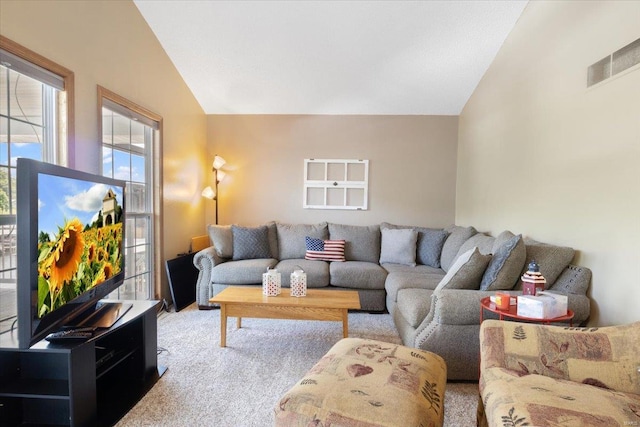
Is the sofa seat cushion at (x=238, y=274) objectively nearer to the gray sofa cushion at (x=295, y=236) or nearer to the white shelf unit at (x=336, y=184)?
the gray sofa cushion at (x=295, y=236)

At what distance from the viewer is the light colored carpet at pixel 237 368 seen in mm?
1641

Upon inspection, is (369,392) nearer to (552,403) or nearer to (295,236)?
(552,403)

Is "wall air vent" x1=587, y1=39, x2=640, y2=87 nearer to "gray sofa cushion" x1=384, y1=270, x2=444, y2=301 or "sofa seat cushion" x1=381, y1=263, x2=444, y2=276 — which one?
"gray sofa cushion" x1=384, y1=270, x2=444, y2=301

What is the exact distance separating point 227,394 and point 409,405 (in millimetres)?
1195

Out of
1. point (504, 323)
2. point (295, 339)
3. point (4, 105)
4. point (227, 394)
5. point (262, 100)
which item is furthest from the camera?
point (262, 100)

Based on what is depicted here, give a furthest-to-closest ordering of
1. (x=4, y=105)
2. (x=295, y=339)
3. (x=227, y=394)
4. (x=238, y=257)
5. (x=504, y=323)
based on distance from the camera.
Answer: (x=238, y=257) < (x=295, y=339) < (x=227, y=394) < (x=4, y=105) < (x=504, y=323)

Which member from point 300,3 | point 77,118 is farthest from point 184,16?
point 77,118

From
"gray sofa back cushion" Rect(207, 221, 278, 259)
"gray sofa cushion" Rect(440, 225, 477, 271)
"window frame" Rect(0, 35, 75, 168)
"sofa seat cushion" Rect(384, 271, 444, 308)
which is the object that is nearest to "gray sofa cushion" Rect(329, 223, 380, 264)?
"sofa seat cushion" Rect(384, 271, 444, 308)

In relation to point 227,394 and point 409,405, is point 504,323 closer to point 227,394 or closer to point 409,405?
point 409,405

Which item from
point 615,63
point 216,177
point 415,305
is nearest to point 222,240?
point 216,177

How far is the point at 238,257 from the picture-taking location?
3.49m

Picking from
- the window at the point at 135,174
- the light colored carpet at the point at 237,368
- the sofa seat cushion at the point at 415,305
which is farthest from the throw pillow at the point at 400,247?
the window at the point at 135,174

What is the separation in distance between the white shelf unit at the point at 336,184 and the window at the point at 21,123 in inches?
103

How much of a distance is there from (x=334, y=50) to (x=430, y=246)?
2.38 meters
